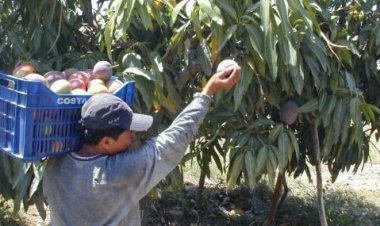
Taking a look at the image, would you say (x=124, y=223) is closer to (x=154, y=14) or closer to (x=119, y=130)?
(x=119, y=130)

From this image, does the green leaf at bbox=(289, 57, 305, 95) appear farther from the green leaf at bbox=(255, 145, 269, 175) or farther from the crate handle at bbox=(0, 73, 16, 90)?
the crate handle at bbox=(0, 73, 16, 90)

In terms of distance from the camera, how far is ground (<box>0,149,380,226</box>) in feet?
16.7

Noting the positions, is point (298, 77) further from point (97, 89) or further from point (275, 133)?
point (97, 89)

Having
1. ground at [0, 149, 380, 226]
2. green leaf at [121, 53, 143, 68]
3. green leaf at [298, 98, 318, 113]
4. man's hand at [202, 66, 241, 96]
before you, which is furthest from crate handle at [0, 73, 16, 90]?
ground at [0, 149, 380, 226]

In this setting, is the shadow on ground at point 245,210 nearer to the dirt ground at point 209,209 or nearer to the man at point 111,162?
the dirt ground at point 209,209

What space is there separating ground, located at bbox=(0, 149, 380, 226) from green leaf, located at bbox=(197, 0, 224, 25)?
7.40 ft

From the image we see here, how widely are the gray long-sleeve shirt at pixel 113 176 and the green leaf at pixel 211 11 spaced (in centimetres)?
66

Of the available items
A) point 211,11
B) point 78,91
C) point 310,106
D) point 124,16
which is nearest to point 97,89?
point 78,91

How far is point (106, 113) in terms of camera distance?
6.58 feet

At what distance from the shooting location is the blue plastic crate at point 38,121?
2.03m

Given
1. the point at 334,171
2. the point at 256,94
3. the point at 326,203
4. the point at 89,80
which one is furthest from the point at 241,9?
the point at 326,203

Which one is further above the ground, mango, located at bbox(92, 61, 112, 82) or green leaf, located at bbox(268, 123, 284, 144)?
mango, located at bbox(92, 61, 112, 82)

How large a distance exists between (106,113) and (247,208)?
12.0 feet

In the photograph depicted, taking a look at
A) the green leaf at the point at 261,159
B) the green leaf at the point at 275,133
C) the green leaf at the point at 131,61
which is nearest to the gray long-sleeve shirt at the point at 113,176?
the green leaf at the point at 131,61
